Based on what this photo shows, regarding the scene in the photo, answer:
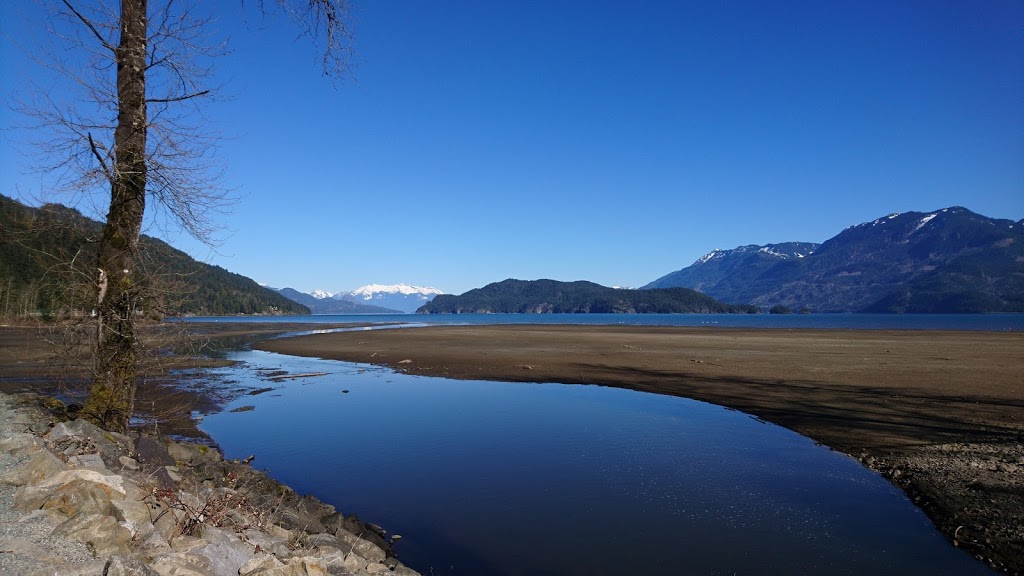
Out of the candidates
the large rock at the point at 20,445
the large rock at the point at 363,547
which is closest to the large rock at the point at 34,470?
the large rock at the point at 20,445

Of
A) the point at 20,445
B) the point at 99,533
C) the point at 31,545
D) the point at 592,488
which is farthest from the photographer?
the point at 592,488

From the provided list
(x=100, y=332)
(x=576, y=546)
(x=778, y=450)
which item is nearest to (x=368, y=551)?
(x=576, y=546)

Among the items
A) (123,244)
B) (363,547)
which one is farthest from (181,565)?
(123,244)

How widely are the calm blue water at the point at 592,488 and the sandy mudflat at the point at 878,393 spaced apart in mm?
747

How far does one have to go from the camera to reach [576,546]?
8.20 m

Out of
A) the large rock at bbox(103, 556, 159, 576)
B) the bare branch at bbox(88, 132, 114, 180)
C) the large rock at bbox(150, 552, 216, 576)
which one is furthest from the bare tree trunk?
the large rock at bbox(103, 556, 159, 576)

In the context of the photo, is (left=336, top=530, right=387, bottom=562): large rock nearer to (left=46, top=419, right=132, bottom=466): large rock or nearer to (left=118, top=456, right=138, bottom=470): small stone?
(left=118, top=456, right=138, bottom=470): small stone

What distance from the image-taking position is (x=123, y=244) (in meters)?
7.05

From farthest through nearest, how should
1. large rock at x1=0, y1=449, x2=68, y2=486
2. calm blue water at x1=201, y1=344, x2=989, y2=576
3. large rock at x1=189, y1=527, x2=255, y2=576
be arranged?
1. calm blue water at x1=201, y1=344, x2=989, y2=576
2. large rock at x1=0, y1=449, x2=68, y2=486
3. large rock at x1=189, y1=527, x2=255, y2=576

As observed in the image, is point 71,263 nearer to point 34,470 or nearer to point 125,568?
point 34,470

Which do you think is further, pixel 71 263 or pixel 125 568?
pixel 71 263

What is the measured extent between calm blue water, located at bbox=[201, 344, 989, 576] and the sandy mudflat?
747 mm

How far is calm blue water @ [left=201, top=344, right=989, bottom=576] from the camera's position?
26.0ft

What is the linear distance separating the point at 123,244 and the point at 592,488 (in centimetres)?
927
